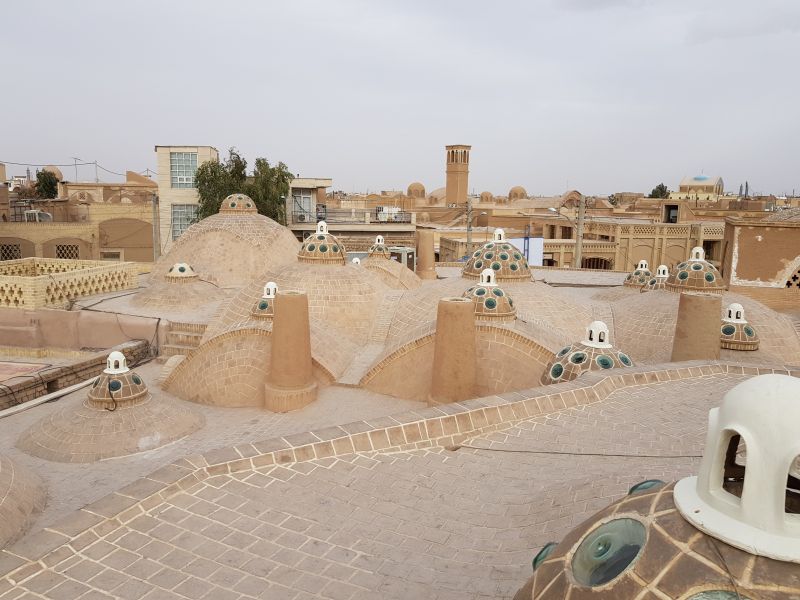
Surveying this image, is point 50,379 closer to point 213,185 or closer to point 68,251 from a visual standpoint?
point 213,185

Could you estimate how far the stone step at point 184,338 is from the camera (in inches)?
630

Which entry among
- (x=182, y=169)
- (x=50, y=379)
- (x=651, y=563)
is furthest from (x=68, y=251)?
(x=651, y=563)

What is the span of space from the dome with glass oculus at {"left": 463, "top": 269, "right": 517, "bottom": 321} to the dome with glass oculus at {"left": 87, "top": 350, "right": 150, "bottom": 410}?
626 centimetres

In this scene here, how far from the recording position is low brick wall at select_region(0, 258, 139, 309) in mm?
17938

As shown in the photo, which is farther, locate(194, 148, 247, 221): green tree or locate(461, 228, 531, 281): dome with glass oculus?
locate(194, 148, 247, 221): green tree

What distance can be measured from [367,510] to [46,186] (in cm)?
4712

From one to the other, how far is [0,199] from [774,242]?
3299cm

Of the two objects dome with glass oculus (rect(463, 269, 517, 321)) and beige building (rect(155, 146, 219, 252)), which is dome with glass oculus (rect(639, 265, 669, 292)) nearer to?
dome with glass oculus (rect(463, 269, 517, 321))

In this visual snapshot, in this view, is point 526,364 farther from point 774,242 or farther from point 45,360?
point 45,360

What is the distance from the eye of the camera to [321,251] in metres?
15.0

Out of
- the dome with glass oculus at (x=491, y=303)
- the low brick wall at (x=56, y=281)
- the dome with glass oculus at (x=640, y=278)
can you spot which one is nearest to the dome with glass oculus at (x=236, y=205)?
the low brick wall at (x=56, y=281)

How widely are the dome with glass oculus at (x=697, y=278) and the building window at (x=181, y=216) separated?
21.1m

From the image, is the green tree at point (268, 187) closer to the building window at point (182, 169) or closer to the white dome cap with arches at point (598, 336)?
the building window at point (182, 169)

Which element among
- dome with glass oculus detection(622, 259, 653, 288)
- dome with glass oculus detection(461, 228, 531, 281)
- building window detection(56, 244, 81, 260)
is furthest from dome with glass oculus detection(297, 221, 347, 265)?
building window detection(56, 244, 81, 260)
